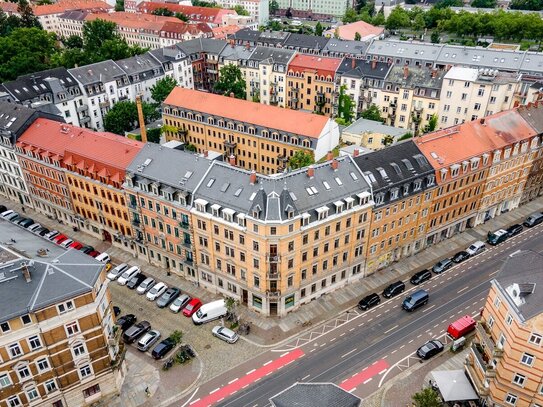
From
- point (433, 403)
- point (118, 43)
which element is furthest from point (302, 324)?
point (118, 43)

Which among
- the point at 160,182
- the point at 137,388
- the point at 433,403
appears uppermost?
the point at 160,182

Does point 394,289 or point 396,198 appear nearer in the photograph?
point 394,289

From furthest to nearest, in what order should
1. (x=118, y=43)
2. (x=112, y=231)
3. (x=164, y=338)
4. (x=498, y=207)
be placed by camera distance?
(x=118, y=43) < (x=498, y=207) < (x=112, y=231) < (x=164, y=338)

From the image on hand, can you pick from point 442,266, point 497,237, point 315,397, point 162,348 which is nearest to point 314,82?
point 497,237

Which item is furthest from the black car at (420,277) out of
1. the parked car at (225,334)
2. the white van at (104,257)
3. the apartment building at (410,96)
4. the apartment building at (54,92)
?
the apartment building at (54,92)

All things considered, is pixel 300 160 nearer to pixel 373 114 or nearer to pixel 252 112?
pixel 252 112

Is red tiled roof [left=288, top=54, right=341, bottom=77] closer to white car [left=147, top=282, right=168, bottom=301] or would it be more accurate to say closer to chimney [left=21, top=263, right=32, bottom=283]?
white car [left=147, top=282, right=168, bottom=301]

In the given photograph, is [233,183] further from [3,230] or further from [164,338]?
[3,230]

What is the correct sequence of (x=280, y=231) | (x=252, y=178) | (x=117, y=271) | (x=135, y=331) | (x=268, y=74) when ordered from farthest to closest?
(x=268, y=74), (x=117, y=271), (x=135, y=331), (x=252, y=178), (x=280, y=231)
